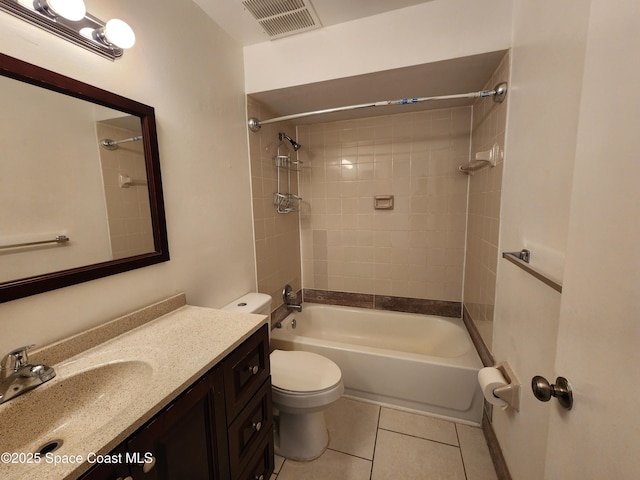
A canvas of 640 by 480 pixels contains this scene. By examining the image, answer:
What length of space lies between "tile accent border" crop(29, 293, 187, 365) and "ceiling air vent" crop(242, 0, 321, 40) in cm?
156

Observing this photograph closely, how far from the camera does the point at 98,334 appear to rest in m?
0.94

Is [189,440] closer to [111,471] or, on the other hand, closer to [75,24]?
[111,471]

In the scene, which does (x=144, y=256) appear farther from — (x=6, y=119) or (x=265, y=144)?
(x=265, y=144)

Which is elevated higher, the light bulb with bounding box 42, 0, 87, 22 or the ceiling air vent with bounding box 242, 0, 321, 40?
the ceiling air vent with bounding box 242, 0, 321, 40

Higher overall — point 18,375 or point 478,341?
point 18,375

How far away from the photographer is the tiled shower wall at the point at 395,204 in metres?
A: 2.22

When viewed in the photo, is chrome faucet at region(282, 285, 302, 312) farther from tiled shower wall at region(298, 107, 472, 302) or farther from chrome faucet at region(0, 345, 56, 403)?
chrome faucet at region(0, 345, 56, 403)

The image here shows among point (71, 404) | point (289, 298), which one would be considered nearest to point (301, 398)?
point (71, 404)

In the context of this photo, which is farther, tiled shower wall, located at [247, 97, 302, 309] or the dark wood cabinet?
tiled shower wall, located at [247, 97, 302, 309]

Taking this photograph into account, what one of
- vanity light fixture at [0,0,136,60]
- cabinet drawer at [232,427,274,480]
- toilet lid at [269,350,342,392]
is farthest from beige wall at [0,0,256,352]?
cabinet drawer at [232,427,274,480]

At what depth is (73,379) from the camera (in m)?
0.77

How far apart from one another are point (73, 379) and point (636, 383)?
1.26 m

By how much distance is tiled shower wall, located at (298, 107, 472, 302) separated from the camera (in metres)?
2.22

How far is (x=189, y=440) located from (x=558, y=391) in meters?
0.96
